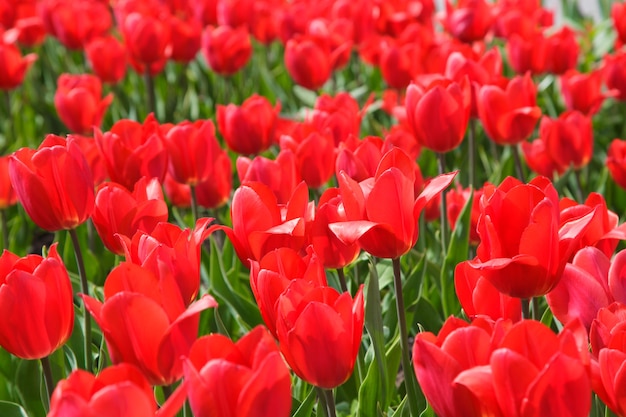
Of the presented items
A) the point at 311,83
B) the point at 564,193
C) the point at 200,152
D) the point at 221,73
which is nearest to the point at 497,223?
the point at 200,152

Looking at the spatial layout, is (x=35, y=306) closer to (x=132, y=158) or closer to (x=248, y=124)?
(x=132, y=158)

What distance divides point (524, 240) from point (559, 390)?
323 mm

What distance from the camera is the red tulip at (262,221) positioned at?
1501mm

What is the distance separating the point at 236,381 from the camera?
102 centimetres

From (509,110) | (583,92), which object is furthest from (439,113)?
(583,92)

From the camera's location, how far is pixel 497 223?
1.32 metres

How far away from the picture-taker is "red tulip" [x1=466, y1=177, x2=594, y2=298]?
4.17 ft

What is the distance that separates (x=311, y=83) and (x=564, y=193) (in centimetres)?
83

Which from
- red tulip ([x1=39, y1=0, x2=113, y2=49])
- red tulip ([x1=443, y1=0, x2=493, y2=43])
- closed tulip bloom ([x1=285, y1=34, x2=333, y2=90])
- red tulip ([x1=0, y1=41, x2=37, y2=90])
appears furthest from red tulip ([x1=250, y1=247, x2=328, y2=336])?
red tulip ([x1=39, y1=0, x2=113, y2=49])

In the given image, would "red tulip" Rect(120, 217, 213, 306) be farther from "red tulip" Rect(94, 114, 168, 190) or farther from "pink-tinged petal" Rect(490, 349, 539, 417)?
"red tulip" Rect(94, 114, 168, 190)

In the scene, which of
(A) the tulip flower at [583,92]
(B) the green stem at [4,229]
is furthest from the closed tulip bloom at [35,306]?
(A) the tulip flower at [583,92]

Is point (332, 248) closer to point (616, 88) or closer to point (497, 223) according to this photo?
point (497, 223)

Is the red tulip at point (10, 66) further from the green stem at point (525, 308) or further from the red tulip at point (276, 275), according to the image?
the green stem at point (525, 308)

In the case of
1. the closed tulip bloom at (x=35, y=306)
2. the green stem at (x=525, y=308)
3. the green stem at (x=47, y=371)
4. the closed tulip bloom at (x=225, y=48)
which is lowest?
the closed tulip bloom at (x=225, y=48)
